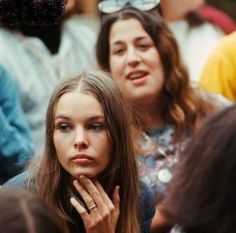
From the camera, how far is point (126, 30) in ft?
11.2

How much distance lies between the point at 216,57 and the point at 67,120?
123 centimetres

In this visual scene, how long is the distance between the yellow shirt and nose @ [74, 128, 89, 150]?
1173mm

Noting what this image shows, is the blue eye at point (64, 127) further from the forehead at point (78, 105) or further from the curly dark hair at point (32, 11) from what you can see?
the curly dark hair at point (32, 11)

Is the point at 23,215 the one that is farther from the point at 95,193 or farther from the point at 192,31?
the point at 192,31

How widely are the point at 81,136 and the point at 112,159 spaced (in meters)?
0.18

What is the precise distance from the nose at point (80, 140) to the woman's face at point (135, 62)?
887mm

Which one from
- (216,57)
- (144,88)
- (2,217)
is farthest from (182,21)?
(2,217)

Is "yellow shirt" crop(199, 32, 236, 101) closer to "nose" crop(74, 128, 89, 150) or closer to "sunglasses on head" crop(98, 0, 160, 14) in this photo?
"sunglasses on head" crop(98, 0, 160, 14)

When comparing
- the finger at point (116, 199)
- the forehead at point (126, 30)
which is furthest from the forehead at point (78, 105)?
the forehead at point (126, 30)

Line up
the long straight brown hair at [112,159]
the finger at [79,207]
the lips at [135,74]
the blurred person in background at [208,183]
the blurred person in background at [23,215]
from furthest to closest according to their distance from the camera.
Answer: the lips at [135,74], the long straight brown hair at [112,159], the finger at [79,207], the blurred person in background at [208,183], the blurred person in background at [23,215]

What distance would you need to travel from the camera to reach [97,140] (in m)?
2.48

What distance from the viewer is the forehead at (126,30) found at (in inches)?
135

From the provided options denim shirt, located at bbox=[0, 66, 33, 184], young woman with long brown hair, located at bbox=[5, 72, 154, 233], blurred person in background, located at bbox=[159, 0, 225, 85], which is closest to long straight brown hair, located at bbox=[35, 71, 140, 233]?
young woman with long brown hair, located at bbox=[5, 72, 154, 233]

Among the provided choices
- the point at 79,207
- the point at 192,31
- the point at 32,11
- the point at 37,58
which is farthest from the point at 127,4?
the point at 79,207
